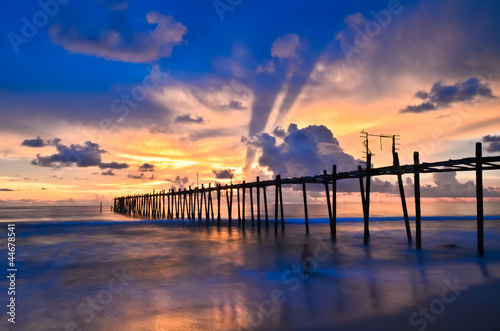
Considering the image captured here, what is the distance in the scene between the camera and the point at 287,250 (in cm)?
1664

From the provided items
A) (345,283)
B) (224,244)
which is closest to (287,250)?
(224,244)

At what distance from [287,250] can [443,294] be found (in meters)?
9.04

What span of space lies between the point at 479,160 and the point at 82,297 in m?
A: 12.9

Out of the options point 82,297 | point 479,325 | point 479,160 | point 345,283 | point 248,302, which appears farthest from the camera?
point 479,160

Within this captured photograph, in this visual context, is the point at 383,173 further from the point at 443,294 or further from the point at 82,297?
the point at 82,297

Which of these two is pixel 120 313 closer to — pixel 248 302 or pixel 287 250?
pixel 248 302

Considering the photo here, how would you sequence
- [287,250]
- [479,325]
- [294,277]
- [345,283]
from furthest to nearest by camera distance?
[287,250] → [294,277] → [345,283] → [479,325]

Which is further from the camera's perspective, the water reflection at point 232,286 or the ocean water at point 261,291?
the water reflection at point 232,286

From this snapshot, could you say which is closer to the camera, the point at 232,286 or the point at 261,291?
the point at 261,291

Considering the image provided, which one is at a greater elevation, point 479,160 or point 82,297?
point 479,160

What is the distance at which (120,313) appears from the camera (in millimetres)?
7324

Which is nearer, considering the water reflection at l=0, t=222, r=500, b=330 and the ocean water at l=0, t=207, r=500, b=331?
the ocean water at l=0, t=207, r=500, b=331

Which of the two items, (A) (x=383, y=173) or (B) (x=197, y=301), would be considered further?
(A) (x=383, y=173)

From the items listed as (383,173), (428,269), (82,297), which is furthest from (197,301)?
(383,173)
